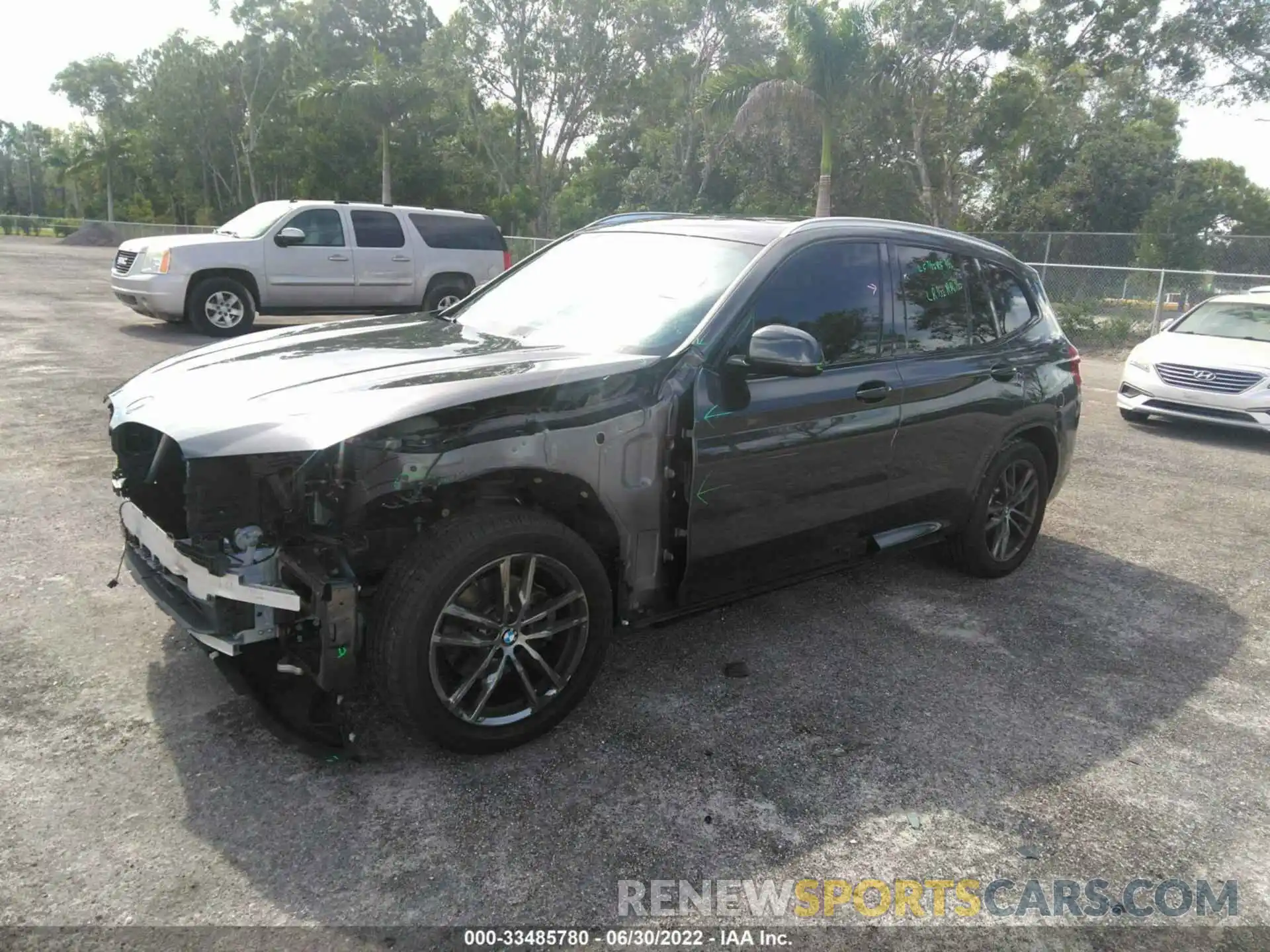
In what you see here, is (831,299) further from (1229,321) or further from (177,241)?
(177,241)

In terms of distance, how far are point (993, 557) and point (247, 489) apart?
3.85 m

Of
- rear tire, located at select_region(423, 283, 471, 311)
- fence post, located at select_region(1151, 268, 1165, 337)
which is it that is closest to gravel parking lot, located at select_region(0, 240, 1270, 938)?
rear tire, located at select_region(423, 283, 471, 311)

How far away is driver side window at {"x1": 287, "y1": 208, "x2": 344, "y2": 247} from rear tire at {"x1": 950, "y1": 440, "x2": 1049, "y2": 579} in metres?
10.6

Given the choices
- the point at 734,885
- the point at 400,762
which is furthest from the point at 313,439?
the point at 734,885

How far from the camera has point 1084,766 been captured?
3.34 meters

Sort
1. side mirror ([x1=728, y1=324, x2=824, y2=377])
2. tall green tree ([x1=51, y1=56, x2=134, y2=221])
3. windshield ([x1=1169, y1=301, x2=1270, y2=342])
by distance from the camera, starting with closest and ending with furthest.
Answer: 1. side mirror ([x1=728, y1=324, x2=824, y2=377])
2. windshield ([x1=1169, y1=301, x2=1270, y2=342])
3. tall green tree ([x1=51, y1=56, x2=134, y2=221])

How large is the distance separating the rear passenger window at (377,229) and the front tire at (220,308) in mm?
1796

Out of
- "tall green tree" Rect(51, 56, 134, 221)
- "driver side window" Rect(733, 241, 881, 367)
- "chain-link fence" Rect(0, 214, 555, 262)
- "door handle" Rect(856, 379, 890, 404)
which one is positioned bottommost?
"door handle" Rect(856, 379, 890, 404)

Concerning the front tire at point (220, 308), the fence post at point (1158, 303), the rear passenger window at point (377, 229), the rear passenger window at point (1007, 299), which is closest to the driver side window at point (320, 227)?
the rear passenger window at point (377, 229)

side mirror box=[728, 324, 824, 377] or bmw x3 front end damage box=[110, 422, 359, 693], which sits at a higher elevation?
side mirror box=[728, 324, 824, 377]

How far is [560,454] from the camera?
124 inches

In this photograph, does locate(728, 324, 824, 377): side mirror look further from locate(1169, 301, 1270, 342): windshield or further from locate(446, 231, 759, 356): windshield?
locate(1169, 301, 1270, 342): windshield

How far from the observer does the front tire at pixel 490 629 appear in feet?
9.43

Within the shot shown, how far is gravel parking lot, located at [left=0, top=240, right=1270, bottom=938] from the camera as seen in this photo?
2.58 m
